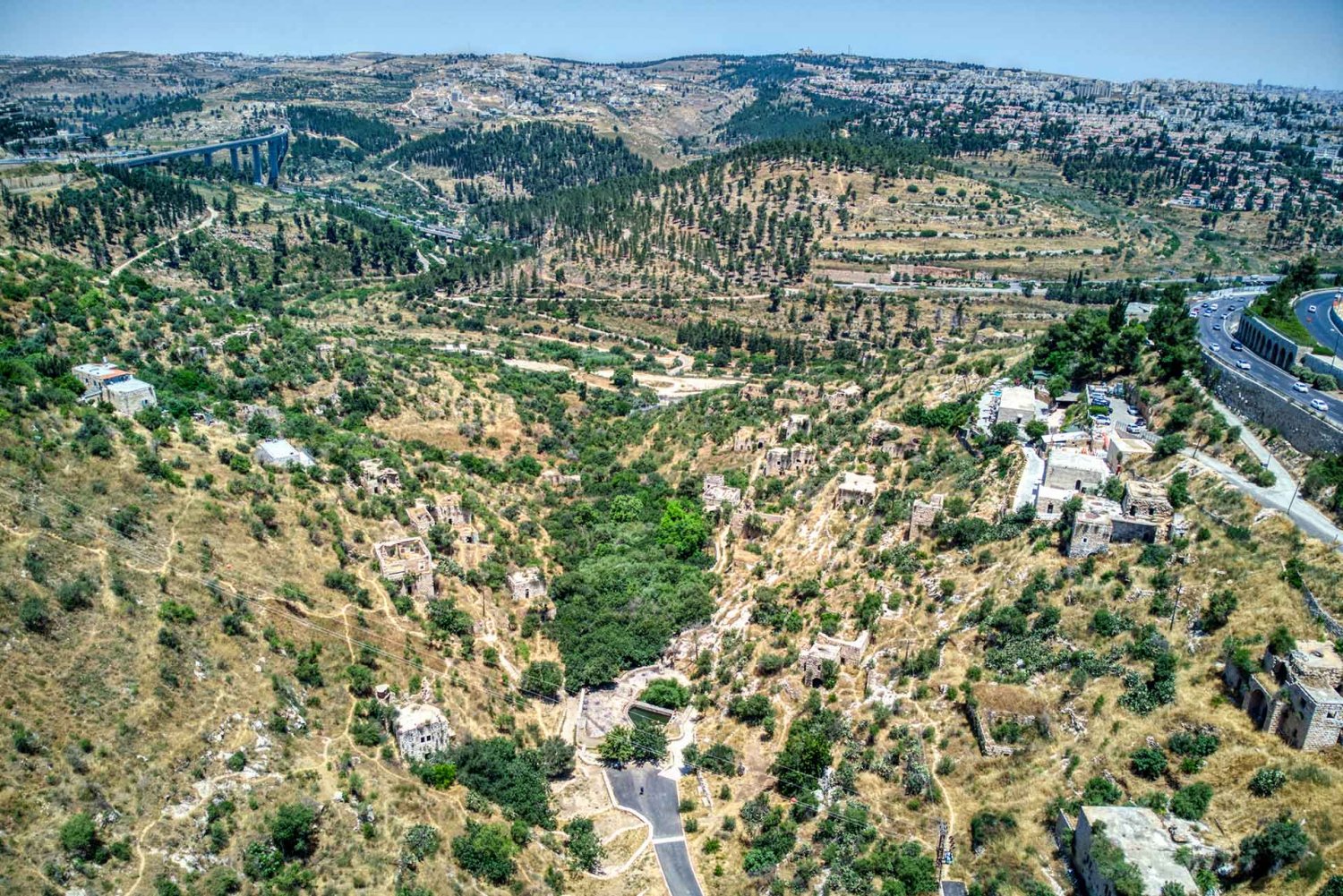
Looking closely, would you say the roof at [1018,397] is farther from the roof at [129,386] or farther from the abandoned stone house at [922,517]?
the roof at [129,386]

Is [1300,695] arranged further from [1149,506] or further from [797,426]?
[797,426]

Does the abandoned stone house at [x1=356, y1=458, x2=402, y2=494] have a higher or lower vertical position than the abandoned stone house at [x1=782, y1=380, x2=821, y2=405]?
lower

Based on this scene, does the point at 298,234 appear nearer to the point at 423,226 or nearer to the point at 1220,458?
the point at 423,226

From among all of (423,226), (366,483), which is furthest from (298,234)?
(366,483)

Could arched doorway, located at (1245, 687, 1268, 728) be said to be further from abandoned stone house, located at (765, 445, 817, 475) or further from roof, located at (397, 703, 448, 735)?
Result: abandoned stone house, located at (765, 445, 817, 475)

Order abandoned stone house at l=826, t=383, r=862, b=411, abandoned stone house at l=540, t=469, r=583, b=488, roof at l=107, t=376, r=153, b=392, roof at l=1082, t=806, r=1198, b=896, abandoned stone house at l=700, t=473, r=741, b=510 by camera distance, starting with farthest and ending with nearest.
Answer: abandoned stone house at l=826, t=383, r=862, b=411 < abandoned stone house at l=540, t=469, r=583, b=488 < abandoned stone house at l=700, t=473, r=741, b=510 < roof at l=107, t=376, r=153, b=392 < roof at l=1082, t=806, r=1198, b=896

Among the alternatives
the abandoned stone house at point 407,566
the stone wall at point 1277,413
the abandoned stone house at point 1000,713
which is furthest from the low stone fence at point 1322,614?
the abandoned stone house at point 407,566

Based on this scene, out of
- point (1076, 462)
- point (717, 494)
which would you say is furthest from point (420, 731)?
point (1076, 462)

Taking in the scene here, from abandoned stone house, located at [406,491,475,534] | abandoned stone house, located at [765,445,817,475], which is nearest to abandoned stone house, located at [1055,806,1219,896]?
abandoned stone house, located at [765,445,817,475]
